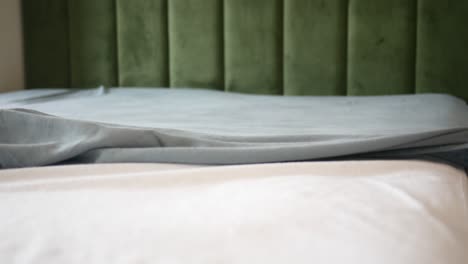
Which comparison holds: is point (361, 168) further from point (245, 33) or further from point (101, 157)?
point (245, 33)

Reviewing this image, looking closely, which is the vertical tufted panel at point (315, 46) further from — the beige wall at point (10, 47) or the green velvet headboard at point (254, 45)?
the beige wall at point (10, 47)

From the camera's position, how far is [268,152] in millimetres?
790

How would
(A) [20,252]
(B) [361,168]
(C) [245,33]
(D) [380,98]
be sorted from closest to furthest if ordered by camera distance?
(A) [20,252] < (B) [361,168] < (D) [380,98] < (C) [245,33]

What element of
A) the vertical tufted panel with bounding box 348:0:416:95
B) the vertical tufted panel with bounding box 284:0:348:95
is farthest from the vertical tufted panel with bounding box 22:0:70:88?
the vertical tufted panel with bounding box 348:0:416:95

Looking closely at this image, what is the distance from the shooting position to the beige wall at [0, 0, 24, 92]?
7.06 ft

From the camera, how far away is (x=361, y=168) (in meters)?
0.73

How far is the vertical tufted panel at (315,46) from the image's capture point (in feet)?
6.10

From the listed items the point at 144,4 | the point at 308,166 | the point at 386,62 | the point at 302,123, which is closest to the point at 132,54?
the point at 144,4

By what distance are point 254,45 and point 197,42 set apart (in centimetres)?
21

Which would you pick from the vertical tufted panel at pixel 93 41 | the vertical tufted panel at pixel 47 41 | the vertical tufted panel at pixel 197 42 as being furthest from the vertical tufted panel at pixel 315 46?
the vertical tufted panel at pixel 47 41

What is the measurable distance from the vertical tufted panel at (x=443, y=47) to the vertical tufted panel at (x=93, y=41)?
42.3 inches

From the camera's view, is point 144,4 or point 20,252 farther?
point 144,4

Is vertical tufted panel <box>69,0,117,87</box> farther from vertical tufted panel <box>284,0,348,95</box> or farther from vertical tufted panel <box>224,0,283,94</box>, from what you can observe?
vertical tufted panel <box>284,0,348,95</box>

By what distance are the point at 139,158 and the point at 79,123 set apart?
11cm
